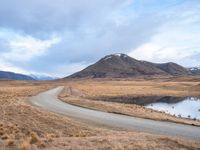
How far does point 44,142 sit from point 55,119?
1102 centimetres

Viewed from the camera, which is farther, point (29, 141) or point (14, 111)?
point (14, 111)

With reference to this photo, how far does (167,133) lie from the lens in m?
23.6

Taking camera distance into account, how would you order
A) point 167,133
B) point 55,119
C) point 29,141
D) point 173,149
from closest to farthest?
point 173,149
point 29,141
point 167,133
point 55,119

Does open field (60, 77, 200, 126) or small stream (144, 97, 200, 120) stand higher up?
open field (60, 77, 200, 126)

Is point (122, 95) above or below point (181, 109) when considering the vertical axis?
above

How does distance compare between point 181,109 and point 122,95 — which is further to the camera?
point 122,95

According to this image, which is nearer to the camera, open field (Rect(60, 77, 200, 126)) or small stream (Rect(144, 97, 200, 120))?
open field (Rect(60, 77, 200, 126))

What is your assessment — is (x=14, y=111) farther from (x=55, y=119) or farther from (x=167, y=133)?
(x=167, y=133)

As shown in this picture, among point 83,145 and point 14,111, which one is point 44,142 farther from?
point 14,111

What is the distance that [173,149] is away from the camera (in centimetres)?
1622

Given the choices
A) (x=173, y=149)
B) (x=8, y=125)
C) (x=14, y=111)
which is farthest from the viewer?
(x=14, y=111)

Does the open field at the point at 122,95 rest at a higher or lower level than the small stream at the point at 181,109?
higher

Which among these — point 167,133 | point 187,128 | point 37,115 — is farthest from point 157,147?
point 37,115

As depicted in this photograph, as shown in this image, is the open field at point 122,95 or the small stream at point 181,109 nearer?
the open field at point 122,95
